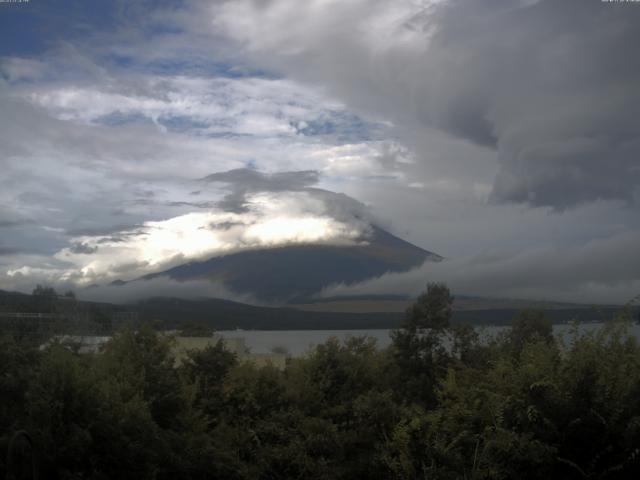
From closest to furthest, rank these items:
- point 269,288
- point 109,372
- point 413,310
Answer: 1. point 109,372
2. point 413,310
3. point 269,288

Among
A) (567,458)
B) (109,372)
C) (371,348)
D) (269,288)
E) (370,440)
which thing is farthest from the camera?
(269,288)

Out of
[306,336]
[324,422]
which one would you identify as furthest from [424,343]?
[306,336]

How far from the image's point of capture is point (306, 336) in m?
72.6

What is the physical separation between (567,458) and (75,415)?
7.23 m

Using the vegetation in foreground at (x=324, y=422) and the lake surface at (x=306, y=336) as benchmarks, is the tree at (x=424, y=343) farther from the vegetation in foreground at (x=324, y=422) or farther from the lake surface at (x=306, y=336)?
the vegetation in foreground at (x=324, y=422)

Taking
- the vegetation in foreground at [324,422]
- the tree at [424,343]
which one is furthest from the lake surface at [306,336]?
the tree at [424,343]

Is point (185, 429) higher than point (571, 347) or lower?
lower

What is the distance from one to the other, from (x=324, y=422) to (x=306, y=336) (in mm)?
59455

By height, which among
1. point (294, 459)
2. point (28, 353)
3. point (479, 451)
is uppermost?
point (28, 353)

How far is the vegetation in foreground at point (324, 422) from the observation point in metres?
9.39

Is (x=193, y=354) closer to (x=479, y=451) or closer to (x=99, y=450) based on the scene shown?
(x=99, y=450)

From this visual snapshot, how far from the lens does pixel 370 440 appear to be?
1262 cm

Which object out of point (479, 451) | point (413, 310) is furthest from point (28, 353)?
point (413, 310)

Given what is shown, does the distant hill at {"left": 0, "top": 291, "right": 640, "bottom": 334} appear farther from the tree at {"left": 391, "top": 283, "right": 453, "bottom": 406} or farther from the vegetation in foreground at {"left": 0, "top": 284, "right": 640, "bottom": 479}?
the vegetation in foreground at {"left": 0, "top": 284, "right": 640, "bottom": 479}
